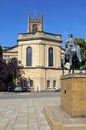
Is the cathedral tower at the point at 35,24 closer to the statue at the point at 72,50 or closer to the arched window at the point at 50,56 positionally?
the arched window at the point at 50,56

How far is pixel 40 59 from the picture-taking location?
244ft

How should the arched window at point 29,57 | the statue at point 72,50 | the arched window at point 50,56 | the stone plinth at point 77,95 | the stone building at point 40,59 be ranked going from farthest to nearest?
the arched window at point 50,56
the arched window at point 29,57
the stone building at point 40,59
the statue at point 72,50
the stone plinth at point 77,95

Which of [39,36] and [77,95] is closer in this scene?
[77,95]

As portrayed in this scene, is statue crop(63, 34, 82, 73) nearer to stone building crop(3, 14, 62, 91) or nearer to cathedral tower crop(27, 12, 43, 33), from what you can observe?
stone building crop(3, 14, 62, 91)

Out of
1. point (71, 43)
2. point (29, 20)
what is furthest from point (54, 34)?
→ point (71, 43)

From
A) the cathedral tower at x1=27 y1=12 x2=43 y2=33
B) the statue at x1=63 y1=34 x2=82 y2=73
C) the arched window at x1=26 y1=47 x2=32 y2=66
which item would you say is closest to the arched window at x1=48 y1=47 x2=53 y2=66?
Answer: the arched window at x1=26 y1=47 x2=32 y2=66

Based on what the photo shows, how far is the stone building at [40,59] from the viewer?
74438 millimetres

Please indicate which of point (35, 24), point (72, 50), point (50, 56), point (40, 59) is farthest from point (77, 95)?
point (35, 24)

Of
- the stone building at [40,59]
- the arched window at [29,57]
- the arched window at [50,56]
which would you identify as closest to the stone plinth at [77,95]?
the stone building at [40,59]

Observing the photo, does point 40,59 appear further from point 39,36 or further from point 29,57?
point 39,36

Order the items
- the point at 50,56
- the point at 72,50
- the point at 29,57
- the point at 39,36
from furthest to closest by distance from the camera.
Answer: the point at 50,56
the point at 29,57
the point at 39,36
the point at 72,50

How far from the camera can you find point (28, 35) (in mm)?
76875

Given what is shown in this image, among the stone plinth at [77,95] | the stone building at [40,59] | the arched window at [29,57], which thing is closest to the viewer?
the stone plinth at [77,95]

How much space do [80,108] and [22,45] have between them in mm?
62833
